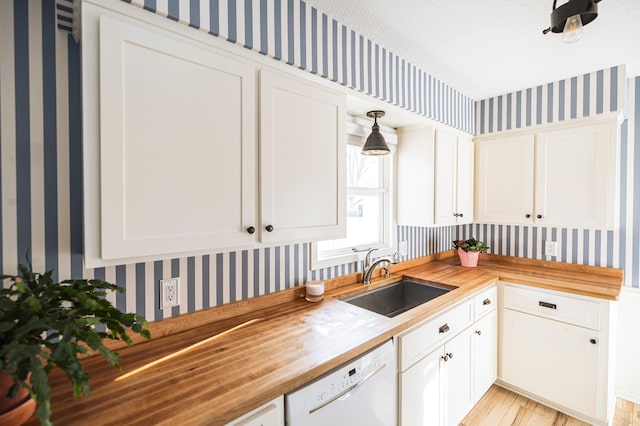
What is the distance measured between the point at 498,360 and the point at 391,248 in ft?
4.13

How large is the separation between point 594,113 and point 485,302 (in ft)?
5.35

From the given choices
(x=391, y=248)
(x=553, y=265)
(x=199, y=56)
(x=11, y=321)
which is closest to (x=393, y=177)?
(x=391, y=248)

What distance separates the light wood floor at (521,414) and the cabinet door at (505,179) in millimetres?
1428

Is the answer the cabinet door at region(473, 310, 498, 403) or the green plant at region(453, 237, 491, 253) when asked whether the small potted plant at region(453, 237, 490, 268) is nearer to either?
the green plant at region(453, 237, 491, 253)

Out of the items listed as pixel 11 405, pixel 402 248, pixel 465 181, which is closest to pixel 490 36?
pixel 465 181

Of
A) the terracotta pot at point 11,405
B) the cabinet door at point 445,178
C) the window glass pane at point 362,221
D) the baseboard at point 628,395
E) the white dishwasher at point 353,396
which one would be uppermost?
the cabinet door at point 445,178

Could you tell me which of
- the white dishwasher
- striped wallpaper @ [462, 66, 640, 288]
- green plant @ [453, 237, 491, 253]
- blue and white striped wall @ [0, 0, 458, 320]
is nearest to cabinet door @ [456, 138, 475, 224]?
green plant @ [453, 237, 491, 253]

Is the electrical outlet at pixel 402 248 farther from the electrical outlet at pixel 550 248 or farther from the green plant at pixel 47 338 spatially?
the green plant at pixel 47 338

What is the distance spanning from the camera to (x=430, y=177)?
232 cm

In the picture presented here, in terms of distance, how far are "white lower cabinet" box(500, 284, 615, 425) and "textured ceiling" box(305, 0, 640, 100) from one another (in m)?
1.65

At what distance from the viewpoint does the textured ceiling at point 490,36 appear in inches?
59.8

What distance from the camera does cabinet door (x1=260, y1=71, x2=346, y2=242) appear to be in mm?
1258

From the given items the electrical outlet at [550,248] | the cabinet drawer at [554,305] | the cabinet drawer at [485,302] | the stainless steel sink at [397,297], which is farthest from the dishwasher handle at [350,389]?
the electrical outlet at [550,248]

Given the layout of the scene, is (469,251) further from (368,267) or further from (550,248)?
(368,267)
